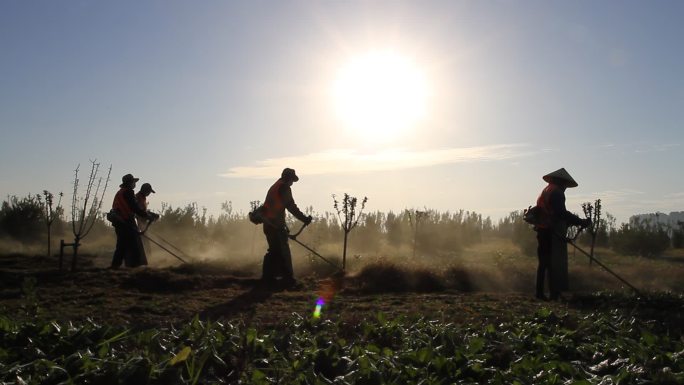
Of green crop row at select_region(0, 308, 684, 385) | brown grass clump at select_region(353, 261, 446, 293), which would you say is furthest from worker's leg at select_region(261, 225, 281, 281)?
green crop row at select_region(0, 308, 684, 385)

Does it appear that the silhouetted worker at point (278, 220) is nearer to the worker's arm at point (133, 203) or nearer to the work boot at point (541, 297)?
the worker's arm at point (133, 203)

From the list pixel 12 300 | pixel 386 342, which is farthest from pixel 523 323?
pixel 12 300

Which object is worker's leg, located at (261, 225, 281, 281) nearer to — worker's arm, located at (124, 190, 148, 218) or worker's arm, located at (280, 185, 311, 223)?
worker's arm, located at (280, 185, 311, 223)

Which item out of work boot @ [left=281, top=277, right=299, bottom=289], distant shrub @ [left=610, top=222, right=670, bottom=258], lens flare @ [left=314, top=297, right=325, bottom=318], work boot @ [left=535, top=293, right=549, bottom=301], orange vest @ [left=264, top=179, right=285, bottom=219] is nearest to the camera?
lens flare @ [left=314, top=297, right=325, bottom=318]

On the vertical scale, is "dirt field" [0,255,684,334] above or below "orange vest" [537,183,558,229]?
below

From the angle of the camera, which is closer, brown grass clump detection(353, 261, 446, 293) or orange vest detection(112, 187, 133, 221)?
brown grass clump detection(353, 261, 446, 293)

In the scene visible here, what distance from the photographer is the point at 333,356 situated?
16.0 ft

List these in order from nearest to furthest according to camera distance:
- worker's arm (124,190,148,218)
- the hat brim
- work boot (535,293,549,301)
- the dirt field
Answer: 1. the dirt field
2. work boot (535,293,549,301)
3. the hat brim
4. worker's arm (124,190,148,218)

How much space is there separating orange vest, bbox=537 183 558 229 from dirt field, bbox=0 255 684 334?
1.24 metres

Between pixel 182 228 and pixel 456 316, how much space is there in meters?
25.8

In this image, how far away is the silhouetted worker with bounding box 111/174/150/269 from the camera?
13148mm

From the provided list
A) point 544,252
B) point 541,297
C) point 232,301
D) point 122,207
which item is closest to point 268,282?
point 232,301

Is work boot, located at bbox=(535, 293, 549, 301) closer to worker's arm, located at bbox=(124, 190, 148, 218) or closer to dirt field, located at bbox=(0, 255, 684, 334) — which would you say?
dirt field, located at bbox=(0, 255, 684, 334)

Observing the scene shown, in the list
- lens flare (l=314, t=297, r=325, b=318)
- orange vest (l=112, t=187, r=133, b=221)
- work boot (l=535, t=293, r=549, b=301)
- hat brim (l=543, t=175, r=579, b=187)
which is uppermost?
hat brim (l=543, t=175, r=579, b=187)
